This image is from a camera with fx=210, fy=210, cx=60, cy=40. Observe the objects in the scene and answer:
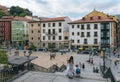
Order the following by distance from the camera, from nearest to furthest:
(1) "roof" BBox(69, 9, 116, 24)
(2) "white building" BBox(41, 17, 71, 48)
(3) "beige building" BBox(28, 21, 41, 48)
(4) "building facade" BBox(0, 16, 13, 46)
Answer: (1) "roof" BBox(69, 9, 116, 24) < (2) "white building" BBox(41, 17, 71, 48) < (3) "beige building" BBox(28, 21, 41, 48) < (4) "building facade" BBox(0, 16, 13, 46)

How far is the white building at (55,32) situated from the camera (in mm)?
64312

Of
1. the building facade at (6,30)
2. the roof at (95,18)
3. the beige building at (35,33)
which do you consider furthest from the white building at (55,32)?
the building facade at (6,30)

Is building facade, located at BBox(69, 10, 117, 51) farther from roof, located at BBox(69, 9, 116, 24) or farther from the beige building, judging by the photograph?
the beige building

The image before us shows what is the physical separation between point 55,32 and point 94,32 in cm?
1264

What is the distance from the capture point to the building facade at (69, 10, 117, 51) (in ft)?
190

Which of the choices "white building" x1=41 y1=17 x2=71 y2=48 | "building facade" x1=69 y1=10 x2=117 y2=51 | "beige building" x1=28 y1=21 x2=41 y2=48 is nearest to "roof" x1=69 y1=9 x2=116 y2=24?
"building facade" x1=69 y1=10 x2=117 y2=51

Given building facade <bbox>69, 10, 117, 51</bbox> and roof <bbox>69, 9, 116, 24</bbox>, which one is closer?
building facade <bbox>69, 10, 117, 51</bbox>

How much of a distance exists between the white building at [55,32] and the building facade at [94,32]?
3.04m

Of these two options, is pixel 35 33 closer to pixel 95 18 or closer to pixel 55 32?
pixel 55 32

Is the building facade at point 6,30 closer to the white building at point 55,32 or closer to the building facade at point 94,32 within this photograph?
the white building at point 55,32

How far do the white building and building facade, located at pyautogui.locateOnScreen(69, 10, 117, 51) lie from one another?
3.04m

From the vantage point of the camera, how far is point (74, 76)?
17062 mm

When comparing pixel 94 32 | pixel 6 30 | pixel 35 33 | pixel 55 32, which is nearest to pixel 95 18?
pixel 94 32

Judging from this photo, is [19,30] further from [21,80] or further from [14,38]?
[21,80]
